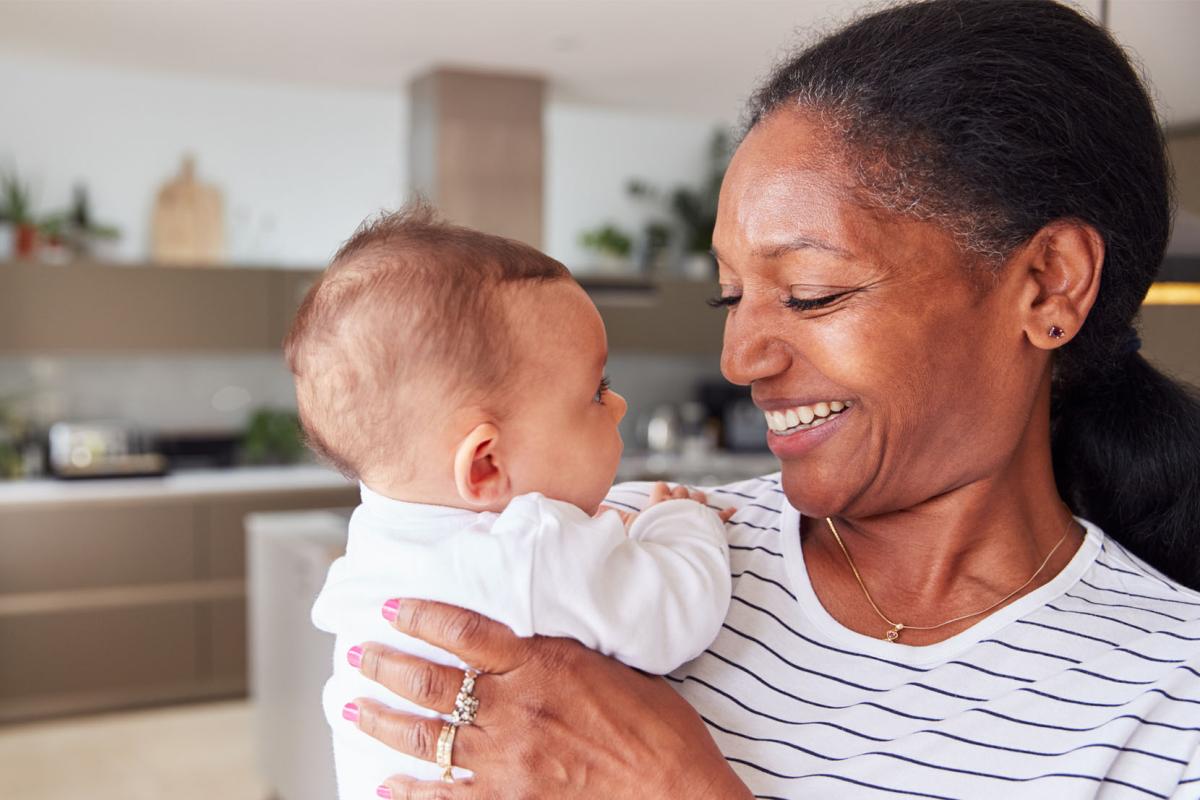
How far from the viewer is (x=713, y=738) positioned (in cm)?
108

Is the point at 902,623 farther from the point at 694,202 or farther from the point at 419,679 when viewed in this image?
the point at 694,202

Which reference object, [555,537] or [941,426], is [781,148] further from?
[555,537]

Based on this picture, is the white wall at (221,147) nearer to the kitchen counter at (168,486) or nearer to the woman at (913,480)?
the kitchen counter at (168,486)

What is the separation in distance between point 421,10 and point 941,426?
Result: 348cm

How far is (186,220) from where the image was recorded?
214 inches

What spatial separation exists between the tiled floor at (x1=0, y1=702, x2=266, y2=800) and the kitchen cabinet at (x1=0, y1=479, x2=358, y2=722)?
13 cm

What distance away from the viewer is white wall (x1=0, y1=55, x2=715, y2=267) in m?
5.33

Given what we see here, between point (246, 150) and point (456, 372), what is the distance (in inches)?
202

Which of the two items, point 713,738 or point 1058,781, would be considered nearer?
point 1058,781

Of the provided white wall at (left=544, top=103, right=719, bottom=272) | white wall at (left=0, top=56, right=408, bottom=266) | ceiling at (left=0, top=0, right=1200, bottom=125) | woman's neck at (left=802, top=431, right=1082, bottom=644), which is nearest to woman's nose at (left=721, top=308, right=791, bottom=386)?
woman's neck at (left=802, top=431, right=1082, bottom=644)

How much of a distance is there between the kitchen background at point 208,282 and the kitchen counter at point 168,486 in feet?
0.06

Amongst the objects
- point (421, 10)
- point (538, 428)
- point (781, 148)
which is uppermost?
point (421, 10)

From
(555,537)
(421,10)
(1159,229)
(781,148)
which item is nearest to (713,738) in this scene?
(555,537)

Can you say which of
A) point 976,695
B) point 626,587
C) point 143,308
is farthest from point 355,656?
point 143,308
